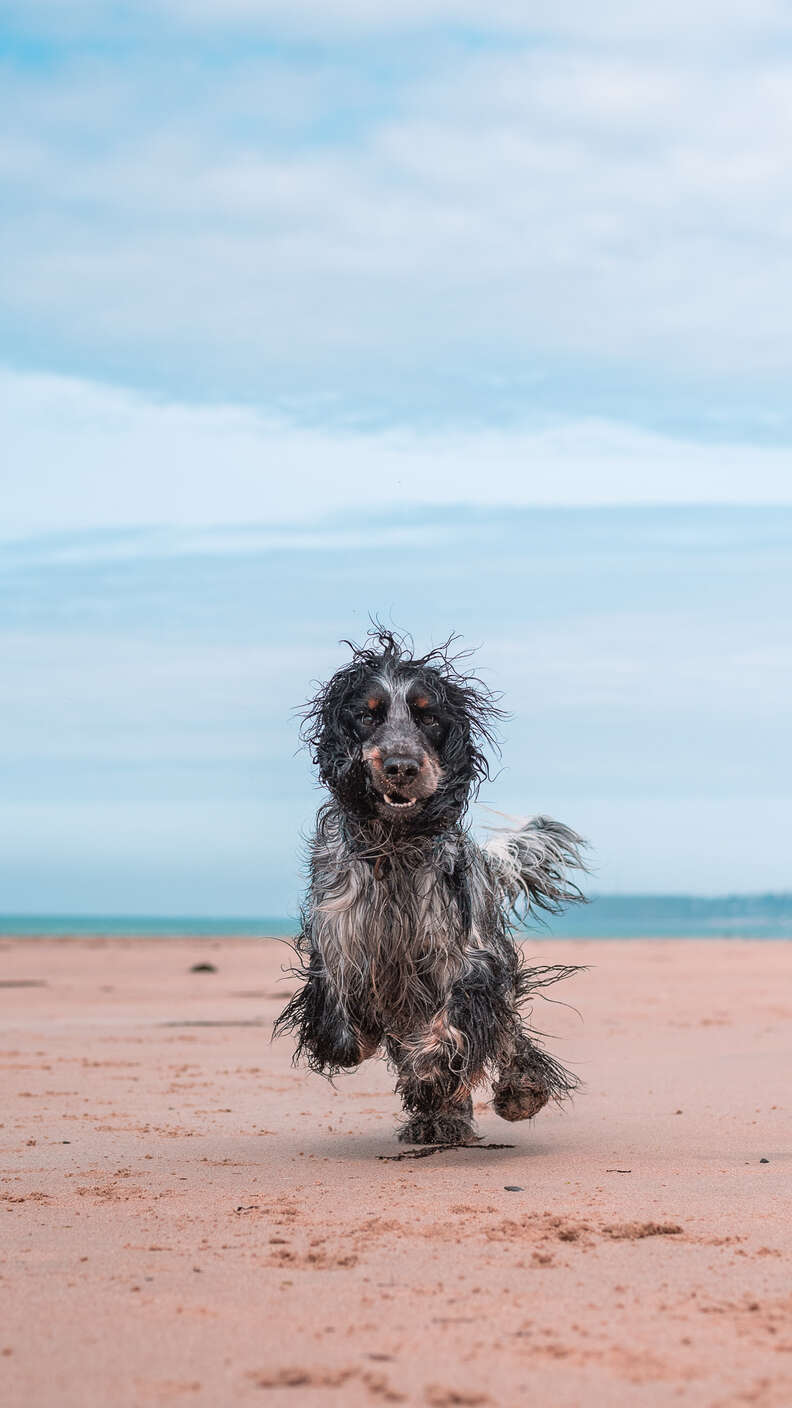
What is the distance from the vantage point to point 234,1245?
4848 millimetres

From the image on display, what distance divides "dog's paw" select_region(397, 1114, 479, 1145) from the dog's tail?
1065 mm

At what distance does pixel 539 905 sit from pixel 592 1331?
13.8ft

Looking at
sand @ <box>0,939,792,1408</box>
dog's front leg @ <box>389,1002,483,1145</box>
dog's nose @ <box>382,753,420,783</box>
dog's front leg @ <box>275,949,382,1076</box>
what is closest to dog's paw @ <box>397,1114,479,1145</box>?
dog's front leg @ <box>389,1002,483,1145</box>

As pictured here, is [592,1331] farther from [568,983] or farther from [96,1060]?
[568,983]

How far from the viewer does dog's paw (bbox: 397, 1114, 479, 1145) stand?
713 centimetres

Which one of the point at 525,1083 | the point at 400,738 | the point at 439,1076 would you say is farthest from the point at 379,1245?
the point at 525,1083

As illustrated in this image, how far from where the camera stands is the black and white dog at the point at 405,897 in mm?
6539

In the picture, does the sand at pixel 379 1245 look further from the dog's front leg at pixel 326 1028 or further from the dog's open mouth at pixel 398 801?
the dog's open mouth at pixel 398 801

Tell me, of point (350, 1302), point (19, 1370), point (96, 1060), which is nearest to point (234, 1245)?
point (350, 1302)

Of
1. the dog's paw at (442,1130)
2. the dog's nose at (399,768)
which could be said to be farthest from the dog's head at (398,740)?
the dog's paw at (442,1130)

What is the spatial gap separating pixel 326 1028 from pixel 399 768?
4.22ft

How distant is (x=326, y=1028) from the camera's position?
6879mm

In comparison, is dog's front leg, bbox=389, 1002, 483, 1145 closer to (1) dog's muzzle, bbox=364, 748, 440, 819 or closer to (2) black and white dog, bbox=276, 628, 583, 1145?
(2) black and white dog, bbox=276, 628, 583, 1145

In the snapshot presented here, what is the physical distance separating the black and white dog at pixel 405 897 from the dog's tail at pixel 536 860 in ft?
2.10
